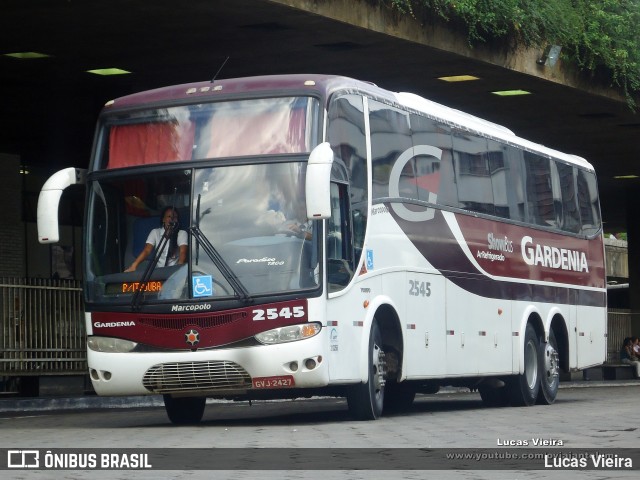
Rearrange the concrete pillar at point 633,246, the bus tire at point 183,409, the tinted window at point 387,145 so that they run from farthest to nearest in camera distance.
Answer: the concrete pillar at point 633,246 → the bus tire at point 183,409 → the tinted window at point 387,145

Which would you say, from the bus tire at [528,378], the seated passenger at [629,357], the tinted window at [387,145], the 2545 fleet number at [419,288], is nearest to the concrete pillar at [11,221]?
the bus tire at [528,378]

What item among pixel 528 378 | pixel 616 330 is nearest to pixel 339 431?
pixel 528 378

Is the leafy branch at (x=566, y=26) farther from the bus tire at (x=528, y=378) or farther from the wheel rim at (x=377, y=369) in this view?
the wheel rim at (x=377, y=369)

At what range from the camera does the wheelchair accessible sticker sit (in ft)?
50.6

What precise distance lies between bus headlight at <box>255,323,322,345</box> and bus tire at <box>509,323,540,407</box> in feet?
21.4

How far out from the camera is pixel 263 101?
1586 centimetres

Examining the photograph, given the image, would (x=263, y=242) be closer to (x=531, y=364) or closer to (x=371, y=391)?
(x=371, y=391)

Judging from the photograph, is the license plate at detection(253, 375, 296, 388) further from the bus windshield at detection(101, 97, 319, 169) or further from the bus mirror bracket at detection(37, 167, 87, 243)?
the bus mirror bracket at detection(37, 167, 87, 243)

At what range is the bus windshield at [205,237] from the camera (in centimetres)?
1528

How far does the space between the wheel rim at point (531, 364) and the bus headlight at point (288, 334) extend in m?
6.72

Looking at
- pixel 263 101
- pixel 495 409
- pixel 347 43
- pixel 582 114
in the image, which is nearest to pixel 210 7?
pixel 347 43

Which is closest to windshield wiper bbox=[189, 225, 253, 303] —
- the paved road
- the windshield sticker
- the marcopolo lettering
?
the marcopolo lettering

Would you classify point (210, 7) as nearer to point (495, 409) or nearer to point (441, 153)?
point (441, 153)

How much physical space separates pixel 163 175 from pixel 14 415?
292 inches
